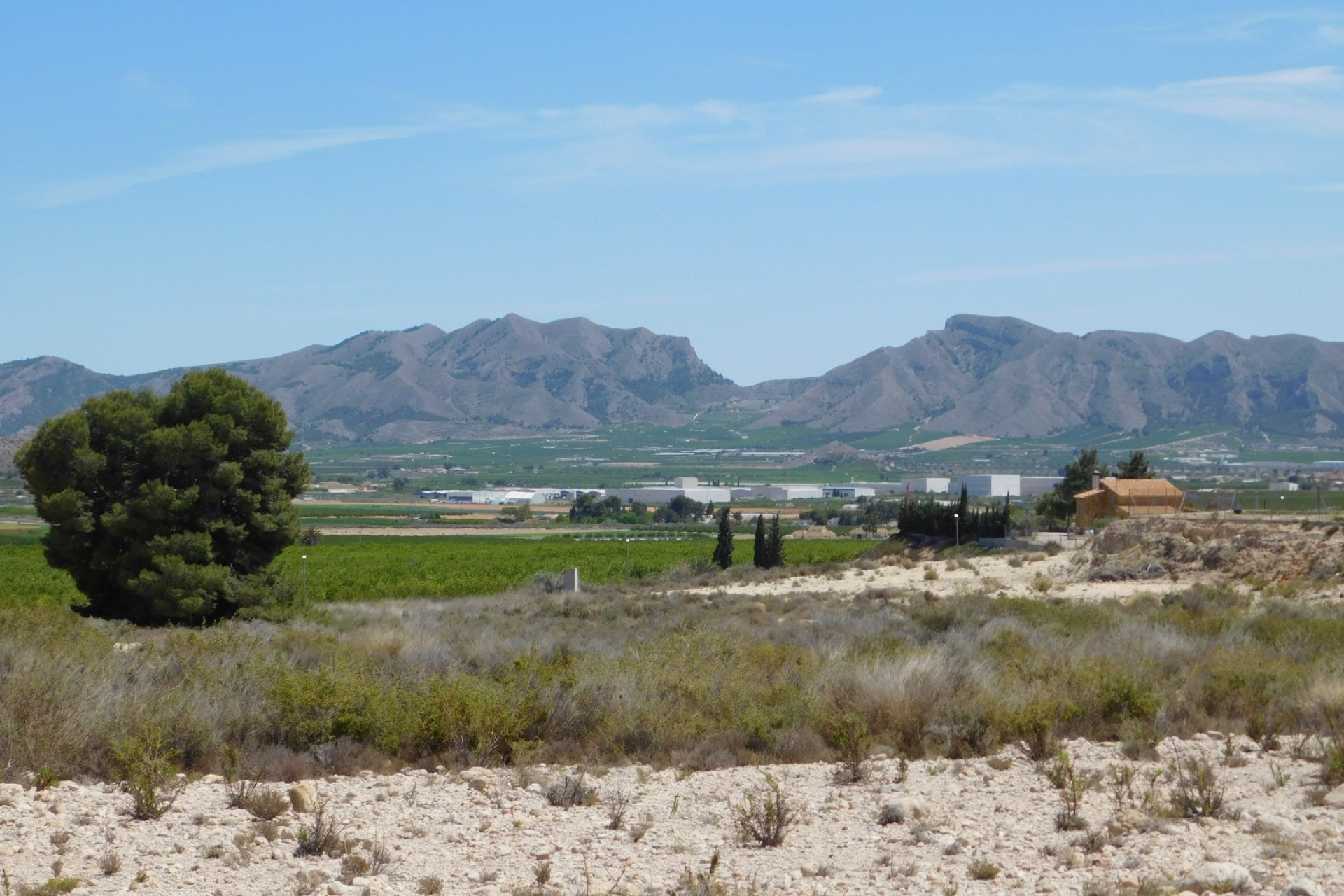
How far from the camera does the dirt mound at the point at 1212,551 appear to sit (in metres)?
31.3

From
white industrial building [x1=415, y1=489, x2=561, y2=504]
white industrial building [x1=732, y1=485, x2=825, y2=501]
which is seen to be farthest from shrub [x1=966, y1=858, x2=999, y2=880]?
white industrial building [x1=732, y1=485, x2=825, y2=501]

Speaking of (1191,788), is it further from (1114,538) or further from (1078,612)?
(1114,538)

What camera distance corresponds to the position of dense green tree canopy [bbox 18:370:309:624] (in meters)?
25.4

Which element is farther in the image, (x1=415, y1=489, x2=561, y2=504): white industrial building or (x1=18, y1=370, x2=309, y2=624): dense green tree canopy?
(x1=415, y1=489, x2=561, y2=504): white industrial building

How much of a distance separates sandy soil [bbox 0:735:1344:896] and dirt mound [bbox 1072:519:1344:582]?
22.7 m

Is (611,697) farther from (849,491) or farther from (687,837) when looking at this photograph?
(849,491)

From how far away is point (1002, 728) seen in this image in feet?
37.0

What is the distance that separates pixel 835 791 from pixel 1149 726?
136 inches

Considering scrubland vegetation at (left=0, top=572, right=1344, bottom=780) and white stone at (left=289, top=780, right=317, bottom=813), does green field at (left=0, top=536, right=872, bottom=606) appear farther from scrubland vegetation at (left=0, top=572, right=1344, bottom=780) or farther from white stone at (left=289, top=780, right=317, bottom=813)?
white stone at (left=289, top=780, right=317, bottom=813)

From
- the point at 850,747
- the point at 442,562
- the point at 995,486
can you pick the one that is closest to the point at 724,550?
the point at 442,562

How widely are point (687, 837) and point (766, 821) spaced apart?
53 centimetres

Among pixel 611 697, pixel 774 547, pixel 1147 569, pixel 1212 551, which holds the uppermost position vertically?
pixel 611 697

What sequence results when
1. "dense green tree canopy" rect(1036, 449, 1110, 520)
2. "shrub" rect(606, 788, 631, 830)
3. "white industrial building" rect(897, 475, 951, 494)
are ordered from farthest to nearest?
"white industrial building" rect(897, 475, 951, 494) < "dense green tree canopy" rect(1036, 449, 1110, 520) < "shrub" rect(606, 788, 631, 830)

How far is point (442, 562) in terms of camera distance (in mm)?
61156
